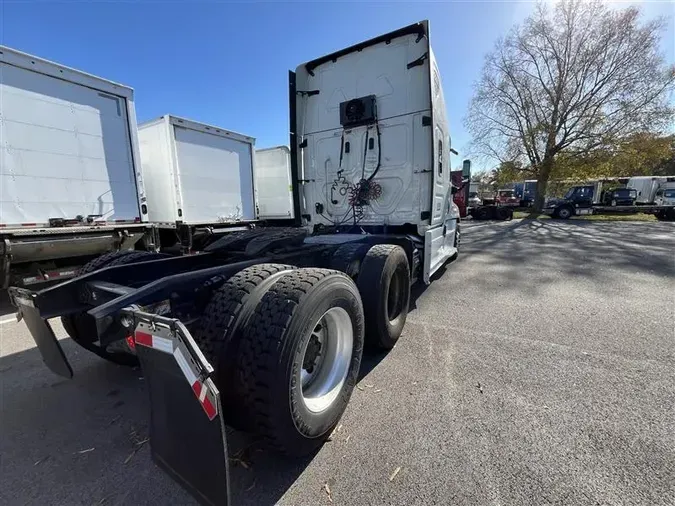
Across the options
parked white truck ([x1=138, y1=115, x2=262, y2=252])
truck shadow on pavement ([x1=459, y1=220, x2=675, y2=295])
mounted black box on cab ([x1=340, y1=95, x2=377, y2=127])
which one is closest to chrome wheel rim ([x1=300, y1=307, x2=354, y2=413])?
mounted black box on cab ([x1=340, y1=95, x2=377, y2=127])

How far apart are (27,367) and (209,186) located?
244 inches

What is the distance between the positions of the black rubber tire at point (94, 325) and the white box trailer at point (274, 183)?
27.9 ft

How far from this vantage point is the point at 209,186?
28.8 feet

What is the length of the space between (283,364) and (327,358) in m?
0.80

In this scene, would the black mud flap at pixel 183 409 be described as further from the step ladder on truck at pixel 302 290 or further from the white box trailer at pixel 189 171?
the white box trailer at pixel 189 171

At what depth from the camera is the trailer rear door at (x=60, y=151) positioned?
16.6 ft

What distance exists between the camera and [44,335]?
220cm

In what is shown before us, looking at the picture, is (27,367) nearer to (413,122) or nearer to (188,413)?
(188,413)

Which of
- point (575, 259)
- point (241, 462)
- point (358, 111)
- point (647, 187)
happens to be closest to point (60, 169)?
point (358, 111)

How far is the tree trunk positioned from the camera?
2586 cm

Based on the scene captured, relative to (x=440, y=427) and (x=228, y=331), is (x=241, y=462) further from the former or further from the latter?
Answer: (x=440, y=427)

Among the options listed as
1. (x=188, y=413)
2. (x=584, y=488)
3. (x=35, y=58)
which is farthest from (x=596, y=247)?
(x=35, y=58)

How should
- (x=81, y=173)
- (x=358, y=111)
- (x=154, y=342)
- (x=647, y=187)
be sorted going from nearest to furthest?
(x=154, y=342) → (x=358, y=111) → (x=81, y=173) → (x=647, y=187)

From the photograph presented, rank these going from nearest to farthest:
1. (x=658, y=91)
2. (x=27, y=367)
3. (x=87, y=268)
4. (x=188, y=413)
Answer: (x=188, y=413)
(x=87, y=268)
(x=27, y=367)
(x=658, y=91)
